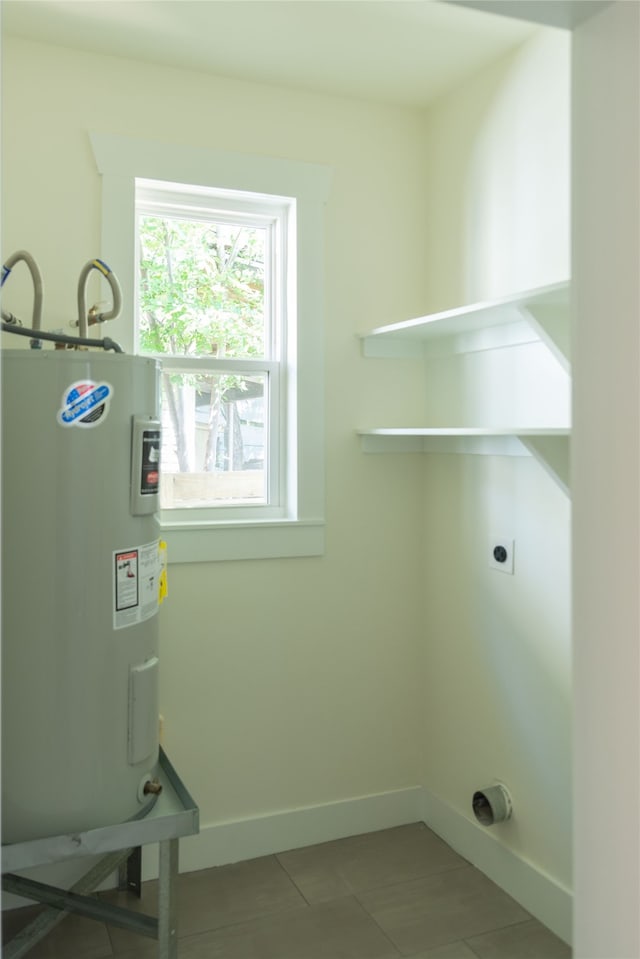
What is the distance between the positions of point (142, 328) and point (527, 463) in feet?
4.33

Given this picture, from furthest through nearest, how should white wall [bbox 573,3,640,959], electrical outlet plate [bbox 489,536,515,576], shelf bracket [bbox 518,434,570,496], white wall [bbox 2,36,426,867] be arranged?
electrical outlet plate [bbox 489,536,515,576]
white wall [bbox 2,36,426,867]
shelf bracket [bbox 518,434,570,496]
white wall [bbox 573,3,640,959]

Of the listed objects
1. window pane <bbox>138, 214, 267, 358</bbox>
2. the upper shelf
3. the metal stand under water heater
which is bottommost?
the metal stand under water heater

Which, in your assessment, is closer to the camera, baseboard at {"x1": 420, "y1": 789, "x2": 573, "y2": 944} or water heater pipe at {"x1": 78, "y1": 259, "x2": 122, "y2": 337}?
water heater pipe at {"x1": 78, "y1": 259, "x2": 122, "y2": 337}

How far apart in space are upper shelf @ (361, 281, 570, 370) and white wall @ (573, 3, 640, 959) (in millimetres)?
731

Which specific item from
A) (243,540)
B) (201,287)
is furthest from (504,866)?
(201,287)

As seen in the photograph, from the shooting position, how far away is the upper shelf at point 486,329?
2.09m

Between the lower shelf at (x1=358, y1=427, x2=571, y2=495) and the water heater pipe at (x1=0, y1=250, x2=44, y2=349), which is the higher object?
the water heater pipe at (x1=0, y1=250, x2=44, y2=349)

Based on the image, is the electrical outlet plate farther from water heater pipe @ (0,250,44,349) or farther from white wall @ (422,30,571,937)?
water heater pipe @ (0,250,44,349)

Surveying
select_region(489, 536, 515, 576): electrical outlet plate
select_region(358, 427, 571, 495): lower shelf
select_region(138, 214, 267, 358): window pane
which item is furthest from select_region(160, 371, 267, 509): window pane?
select_region(489, 536, 515, 576): electrical outlet plate

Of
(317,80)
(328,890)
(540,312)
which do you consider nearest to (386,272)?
(317,80)

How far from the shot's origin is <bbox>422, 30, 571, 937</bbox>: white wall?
2.32 m

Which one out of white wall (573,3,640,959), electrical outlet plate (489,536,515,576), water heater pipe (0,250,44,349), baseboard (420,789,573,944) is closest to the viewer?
white wall (573,3,640,959)

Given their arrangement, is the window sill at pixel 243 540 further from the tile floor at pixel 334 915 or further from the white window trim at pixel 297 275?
the tile floor at pixel 334 915

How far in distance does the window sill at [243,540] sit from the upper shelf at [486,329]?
0.69 metres
